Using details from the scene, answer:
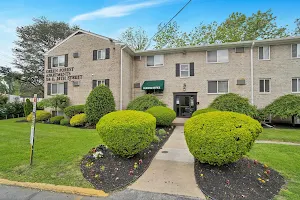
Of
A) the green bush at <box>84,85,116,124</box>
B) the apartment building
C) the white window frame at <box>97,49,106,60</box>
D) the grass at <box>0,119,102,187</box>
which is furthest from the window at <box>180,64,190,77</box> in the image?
the grass at <box>0,119,102,187</box>

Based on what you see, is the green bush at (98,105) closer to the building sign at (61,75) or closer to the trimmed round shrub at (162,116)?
the trimmed round shrub at (162,116)

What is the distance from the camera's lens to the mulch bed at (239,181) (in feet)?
11.1

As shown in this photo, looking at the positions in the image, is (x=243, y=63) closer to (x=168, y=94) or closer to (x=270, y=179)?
(x=168, y=94)

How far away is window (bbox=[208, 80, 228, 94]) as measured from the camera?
13.9 meters

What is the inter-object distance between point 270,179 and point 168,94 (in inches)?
447

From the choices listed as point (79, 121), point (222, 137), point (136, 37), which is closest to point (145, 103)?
point (79, 121)

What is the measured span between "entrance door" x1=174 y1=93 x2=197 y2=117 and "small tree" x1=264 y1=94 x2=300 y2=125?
5387 mm

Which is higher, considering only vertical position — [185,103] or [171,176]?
[185,103]

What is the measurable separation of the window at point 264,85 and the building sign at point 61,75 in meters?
15.9

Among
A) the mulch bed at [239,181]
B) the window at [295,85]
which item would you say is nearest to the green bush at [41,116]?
the mulch bed at [239,181]

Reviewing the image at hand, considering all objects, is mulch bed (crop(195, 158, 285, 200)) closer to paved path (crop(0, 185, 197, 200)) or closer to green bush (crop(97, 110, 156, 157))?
paved path (crop(0, 185, 197, 200))

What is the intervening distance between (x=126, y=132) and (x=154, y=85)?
1065 centimetres

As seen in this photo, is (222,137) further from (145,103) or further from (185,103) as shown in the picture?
(185,103)

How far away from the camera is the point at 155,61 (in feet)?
51.2
